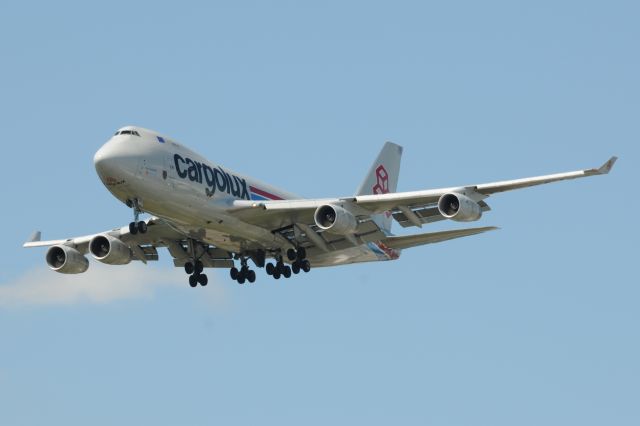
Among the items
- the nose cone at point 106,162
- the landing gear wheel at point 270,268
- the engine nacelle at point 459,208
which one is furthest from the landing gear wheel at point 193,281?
the engine nacelle at point 459,208

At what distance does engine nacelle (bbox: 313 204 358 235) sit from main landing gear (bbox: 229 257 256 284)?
6.57 metres

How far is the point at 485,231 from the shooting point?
184 feet

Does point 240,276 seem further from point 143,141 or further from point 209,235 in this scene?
point 143,141

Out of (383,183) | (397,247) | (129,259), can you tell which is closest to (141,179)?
(129,259)

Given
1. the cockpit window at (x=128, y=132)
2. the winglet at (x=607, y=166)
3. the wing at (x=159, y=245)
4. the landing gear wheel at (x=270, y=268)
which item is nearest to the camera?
the winglet at (x=607, y=166)

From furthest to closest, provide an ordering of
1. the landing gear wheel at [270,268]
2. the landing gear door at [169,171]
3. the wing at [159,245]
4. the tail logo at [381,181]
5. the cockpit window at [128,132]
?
the tail logo at [381,181] < the landing gear wheel at [270,268] < the wing at [159,245] < the cockpit window at [128,132] < the landing gear door at [169,171]

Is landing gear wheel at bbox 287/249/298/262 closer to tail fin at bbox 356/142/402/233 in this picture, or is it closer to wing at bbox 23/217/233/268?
wing at bbox 23/217/233/268

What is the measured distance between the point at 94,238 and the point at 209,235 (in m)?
6.48

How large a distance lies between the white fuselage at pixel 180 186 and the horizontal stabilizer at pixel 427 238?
584 cm

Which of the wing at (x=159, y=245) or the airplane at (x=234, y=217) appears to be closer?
the airplane at (x=234, y=217)

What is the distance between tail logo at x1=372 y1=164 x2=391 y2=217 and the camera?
66625 mm

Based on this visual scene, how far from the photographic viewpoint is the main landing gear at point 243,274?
60.2 meters

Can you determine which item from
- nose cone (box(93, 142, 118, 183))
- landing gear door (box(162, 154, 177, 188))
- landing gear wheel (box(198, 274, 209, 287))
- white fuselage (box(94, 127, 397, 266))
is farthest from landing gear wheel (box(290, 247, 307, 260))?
nose cone (box(93, 142, 118, 183))

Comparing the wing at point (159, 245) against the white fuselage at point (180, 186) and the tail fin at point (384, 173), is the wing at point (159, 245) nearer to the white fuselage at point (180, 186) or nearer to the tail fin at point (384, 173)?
the white fuselage at point (180, 186)
